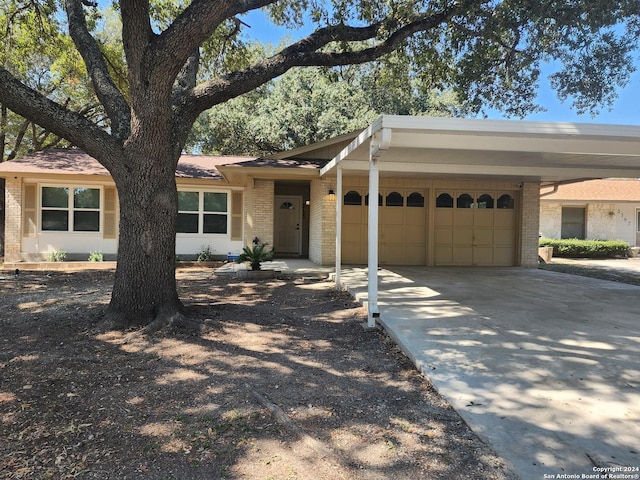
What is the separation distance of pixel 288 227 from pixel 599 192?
51.4 feet

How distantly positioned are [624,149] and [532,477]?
5.77 metres

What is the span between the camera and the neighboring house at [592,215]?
1998cm

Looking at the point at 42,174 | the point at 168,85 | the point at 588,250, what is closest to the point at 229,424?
the point at 168,85

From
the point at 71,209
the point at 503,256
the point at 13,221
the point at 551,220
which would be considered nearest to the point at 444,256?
the point at 503,256

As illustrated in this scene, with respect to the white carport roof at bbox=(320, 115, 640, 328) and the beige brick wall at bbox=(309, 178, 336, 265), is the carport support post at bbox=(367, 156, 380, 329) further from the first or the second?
the beige brick wall at bbox=(309, 178, 336, 265)

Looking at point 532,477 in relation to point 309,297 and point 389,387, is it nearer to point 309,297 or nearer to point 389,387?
point 389,387

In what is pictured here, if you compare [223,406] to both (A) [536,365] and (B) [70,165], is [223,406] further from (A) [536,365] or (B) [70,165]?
(B) [70,165]

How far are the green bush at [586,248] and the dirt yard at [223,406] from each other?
1608 cm

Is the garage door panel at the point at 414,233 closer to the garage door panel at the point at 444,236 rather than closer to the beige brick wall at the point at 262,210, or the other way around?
the garage door panel at the point at 444,236

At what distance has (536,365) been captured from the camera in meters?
4.16

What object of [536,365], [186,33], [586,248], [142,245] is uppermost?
[186,33]

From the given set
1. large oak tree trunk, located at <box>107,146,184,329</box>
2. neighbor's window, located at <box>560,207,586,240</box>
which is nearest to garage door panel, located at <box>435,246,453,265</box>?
large oak tree trunk, located at <box>107,146,184,329</box>

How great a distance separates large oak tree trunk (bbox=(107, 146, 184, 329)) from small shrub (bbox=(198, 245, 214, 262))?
838 centimetres

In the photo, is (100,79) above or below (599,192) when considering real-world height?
above
